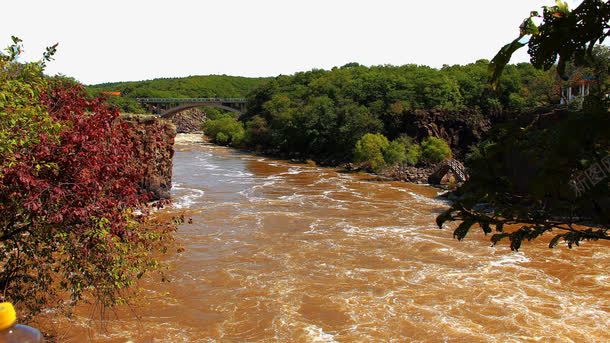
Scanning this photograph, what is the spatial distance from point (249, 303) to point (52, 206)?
301 inches

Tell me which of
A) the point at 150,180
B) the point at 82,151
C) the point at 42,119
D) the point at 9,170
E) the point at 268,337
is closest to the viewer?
the point at 9,170

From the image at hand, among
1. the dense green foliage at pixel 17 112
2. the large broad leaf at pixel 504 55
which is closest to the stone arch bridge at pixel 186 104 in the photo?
the dense green foliage at pixel 17 112

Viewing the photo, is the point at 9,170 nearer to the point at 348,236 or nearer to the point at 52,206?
the point at 52,206

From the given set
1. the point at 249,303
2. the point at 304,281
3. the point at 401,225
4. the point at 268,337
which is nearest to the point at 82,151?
the point at 268,337

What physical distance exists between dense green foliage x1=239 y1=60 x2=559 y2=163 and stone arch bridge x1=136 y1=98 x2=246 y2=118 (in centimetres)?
1408

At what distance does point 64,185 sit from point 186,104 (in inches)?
2738

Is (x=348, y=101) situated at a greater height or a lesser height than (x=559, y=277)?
greater

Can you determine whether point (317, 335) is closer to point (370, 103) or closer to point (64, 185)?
point (64, 185)

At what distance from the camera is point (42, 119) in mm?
6164

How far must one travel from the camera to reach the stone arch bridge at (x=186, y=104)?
7388 cm

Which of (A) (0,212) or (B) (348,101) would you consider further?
(B) (348,101)

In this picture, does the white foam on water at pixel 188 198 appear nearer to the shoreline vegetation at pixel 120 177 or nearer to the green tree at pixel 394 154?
the shoreline vegetation at pixel 120 177

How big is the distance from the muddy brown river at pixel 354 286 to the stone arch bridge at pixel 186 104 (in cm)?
5139

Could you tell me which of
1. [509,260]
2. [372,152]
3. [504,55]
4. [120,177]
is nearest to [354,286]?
[509,260]
